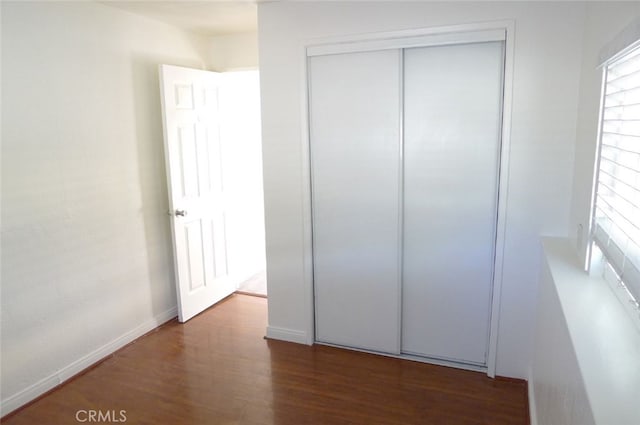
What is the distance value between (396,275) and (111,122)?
7.00ft

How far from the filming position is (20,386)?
2389 millimetres

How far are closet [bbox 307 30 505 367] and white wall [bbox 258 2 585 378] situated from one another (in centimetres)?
10

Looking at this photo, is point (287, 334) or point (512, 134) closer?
point (512, 134)

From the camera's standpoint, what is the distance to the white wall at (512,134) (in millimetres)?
2234


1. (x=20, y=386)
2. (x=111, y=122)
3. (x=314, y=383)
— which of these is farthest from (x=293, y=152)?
(x=20, y=386)

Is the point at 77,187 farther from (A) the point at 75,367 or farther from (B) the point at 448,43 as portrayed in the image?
(B) the point at 448,43

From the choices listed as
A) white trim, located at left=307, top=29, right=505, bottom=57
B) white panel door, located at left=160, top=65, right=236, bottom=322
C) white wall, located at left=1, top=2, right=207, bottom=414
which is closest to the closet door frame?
white trim, located at left=307, top=29, right=505, bottom=57

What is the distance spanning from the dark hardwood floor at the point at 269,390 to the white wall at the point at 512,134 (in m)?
0.27

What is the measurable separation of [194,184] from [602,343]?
289cm

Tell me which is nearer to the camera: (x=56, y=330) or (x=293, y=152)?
(x=56, y=330)

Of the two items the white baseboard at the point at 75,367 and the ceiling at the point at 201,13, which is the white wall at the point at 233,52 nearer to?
the ceiling at the point at 201,13

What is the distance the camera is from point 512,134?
2.34 meters

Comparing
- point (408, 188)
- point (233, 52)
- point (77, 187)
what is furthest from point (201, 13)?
point (408, 188)

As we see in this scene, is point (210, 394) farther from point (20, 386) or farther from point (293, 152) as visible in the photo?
point (293, 152)
